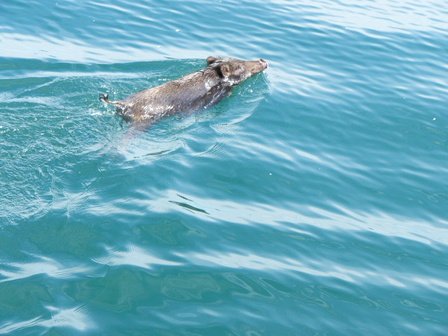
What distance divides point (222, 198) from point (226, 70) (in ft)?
14.0

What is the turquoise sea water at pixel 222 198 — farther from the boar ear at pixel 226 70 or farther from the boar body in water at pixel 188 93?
the boar ear at pixel 226 70

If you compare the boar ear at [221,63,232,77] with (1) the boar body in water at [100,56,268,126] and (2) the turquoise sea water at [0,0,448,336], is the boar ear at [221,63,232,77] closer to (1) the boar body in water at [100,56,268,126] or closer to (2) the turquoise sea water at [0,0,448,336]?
(1) the boar body in water at [100,56,268,126]

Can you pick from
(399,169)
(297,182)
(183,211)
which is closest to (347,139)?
(399,169)

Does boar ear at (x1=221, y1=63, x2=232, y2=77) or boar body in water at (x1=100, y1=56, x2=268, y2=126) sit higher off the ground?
boar ear at (x1=221, y1=63, x2=232, y2=77)

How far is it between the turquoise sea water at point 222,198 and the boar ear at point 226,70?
51 cm

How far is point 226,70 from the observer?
1163 cm

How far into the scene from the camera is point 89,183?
768 centimetres

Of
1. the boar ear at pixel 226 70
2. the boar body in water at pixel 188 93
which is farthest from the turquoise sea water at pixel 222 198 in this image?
the boar ear at pixel 226 70

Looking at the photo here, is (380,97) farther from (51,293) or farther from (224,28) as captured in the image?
(51,293)

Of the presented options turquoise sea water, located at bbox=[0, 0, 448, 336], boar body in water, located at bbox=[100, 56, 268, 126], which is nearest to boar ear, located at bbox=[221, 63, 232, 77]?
boar body in water, located at bbox=[100, 56, 268, 126]

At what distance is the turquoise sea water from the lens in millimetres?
6035

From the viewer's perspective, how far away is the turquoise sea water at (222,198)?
604 cm

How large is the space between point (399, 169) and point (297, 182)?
1.79m

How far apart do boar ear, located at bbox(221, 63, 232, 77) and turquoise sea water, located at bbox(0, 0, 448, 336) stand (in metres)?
0.51
